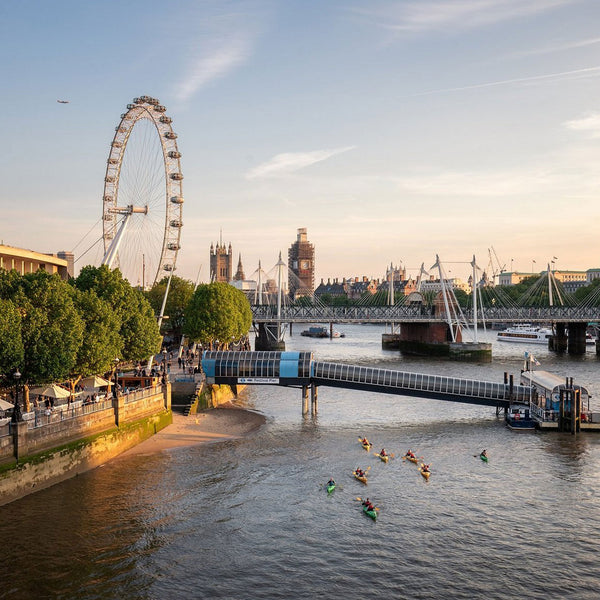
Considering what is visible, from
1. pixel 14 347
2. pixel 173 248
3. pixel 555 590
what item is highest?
pixel 173 248

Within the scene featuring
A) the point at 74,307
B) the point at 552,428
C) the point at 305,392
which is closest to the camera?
the point at 74,307

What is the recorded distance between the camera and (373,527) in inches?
1378

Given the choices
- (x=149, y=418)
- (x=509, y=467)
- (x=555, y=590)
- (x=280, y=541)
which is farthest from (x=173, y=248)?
(x=555, y=590)

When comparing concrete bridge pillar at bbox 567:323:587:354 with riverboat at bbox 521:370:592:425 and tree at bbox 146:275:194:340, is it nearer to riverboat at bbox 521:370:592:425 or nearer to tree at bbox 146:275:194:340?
tree at bbox 146:275:194:340

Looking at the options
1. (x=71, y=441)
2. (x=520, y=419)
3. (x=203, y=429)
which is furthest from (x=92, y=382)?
(x=520, y=419)

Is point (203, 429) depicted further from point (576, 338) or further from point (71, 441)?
point (576, 338)

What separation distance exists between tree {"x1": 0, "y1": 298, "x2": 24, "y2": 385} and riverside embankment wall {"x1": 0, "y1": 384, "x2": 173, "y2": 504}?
466 centimetres

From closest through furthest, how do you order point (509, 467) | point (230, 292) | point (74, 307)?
point (509, 467)
point (74, 307)
point (230, 292)

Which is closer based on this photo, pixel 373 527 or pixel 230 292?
pixel 373 527

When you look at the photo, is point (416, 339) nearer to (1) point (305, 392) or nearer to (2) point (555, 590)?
(1) point (305, 392)

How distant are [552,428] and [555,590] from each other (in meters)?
30.0

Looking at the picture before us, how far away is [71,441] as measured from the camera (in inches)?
1638

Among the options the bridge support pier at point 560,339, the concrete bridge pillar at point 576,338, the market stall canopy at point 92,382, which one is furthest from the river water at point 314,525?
the bridge support pier at point 560,339

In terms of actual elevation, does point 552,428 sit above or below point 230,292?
below
